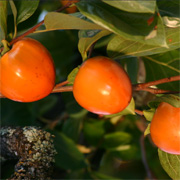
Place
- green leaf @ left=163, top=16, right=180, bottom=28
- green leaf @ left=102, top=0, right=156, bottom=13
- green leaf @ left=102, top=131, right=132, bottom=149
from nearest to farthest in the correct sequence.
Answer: green leaf @ left=102, top=0, right=156, bottom=13 → green leaf @ left=163, top=16, right=180, bottom=28 → green leaf @ left=102, top=131, right=132, bottom=149

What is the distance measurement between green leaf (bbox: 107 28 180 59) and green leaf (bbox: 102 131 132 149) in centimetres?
50

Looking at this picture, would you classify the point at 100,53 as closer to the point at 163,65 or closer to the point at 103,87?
the point at 163,65

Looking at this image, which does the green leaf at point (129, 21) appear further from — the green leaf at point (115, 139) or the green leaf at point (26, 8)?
the green leaf at point (115, 139)

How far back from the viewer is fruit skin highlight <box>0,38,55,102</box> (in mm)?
441

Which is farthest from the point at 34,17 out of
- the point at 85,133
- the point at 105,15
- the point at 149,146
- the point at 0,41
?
the point at 149,146

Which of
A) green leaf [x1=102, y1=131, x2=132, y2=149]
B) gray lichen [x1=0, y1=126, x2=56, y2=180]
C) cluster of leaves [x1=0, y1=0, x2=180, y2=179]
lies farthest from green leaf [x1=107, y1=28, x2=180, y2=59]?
green leaf [x1=102, y1=131, x2=132, y2=149]

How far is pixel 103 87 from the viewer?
44 centimetres

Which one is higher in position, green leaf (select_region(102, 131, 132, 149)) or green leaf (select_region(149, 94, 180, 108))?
green leaf (select_region(149, 94, 180, 108))

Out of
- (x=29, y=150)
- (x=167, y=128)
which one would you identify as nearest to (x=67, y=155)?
(x=29, y=150)

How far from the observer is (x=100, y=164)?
1.02 meters

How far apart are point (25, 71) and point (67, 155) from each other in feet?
1.32

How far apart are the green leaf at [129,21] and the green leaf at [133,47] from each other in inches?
3.8

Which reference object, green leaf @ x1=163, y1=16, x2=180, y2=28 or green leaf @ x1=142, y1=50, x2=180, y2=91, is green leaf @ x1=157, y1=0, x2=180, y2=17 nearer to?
green leaf @ x1=163, y1=16, x2=180, y2=28

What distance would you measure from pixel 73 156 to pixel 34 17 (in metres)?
0.38
